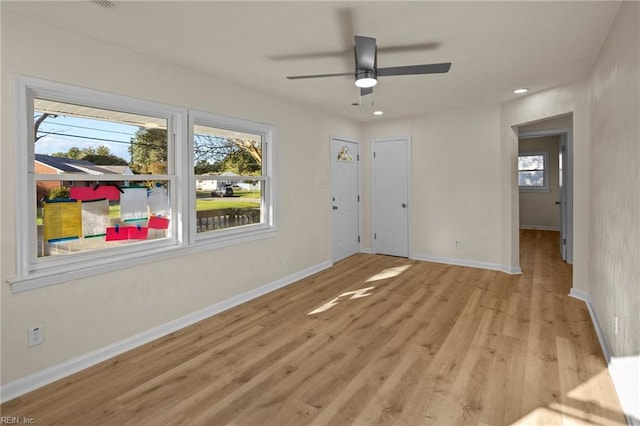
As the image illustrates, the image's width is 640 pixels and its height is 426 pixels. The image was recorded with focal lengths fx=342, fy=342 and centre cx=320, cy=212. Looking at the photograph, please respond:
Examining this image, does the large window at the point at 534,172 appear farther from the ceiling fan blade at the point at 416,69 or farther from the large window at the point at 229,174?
the ceiling fan blade at the point at 416,69

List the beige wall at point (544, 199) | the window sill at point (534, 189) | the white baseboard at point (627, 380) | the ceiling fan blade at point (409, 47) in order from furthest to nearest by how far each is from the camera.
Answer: the window sill at point (534, 189)
the beige wall at point (544, 199)
the ceiling fan blade at point (409, 47)
the white baseboard at point (627, 380)

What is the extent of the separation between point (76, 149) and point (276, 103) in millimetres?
2386

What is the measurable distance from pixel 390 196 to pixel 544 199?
17.1ft

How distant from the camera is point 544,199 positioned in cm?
884

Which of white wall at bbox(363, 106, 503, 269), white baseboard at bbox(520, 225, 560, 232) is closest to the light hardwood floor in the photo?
white wall at bbox(363, 106, 503, 269)

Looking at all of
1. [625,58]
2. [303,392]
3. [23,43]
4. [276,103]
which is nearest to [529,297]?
[625,58]

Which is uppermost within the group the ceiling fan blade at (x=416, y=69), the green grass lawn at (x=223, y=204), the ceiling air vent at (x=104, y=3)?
the ceiling air vent at (x=104, y=3)

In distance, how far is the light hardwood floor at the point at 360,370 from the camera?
6.71 feet

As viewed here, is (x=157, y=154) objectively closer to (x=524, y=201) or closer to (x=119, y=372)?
(x=119, y=372)

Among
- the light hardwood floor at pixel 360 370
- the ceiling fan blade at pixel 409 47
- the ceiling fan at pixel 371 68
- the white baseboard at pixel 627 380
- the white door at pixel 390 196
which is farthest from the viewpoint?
the white door at pixel 390 196

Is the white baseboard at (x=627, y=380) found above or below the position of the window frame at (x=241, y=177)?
below

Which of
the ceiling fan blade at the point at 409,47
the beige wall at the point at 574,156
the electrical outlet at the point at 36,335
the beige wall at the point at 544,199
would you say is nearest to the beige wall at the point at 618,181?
the beige wall at the point at 574,156

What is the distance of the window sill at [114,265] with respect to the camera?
7.62 ft

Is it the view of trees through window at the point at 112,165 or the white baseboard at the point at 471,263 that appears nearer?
the view of trees through window at the point at 112,165
